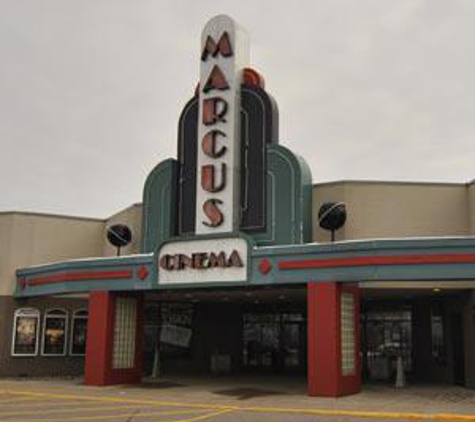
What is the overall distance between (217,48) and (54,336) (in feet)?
52.4

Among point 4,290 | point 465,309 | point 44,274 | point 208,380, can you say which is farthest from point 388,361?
point 4,290

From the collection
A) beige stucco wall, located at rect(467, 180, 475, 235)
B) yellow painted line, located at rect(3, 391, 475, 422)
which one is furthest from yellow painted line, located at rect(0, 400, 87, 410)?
beige stucco wall, located at rect(467, 180, 475, 235)

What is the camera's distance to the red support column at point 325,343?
22391mm

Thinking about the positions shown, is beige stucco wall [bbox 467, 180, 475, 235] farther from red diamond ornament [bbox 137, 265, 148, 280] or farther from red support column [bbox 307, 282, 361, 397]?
red diamond ornament [bbox 137, 265, 148, 280]

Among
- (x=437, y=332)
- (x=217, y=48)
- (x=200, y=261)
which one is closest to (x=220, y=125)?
(x=217, y=48)

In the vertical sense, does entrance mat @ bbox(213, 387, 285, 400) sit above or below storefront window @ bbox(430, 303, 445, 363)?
below

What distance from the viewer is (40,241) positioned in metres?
34.7

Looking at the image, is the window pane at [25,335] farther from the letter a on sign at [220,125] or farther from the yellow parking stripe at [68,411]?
the yellow parking stripe at [68,411]

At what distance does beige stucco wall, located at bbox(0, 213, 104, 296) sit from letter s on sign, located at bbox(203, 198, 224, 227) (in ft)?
36.3

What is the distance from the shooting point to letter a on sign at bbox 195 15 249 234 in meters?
27.2

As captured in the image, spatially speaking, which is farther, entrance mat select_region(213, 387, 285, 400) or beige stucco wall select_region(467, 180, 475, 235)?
beige stucco wall select_region(467, 180, 475, 235)

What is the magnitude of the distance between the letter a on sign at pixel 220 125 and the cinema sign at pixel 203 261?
1.07m

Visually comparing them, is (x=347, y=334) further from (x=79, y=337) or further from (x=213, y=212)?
(x=79, y=337)

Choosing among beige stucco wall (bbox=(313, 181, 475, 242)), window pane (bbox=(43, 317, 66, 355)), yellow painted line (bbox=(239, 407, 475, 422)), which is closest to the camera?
yellow painted line (bbox=(239, 407, 475, 422))
